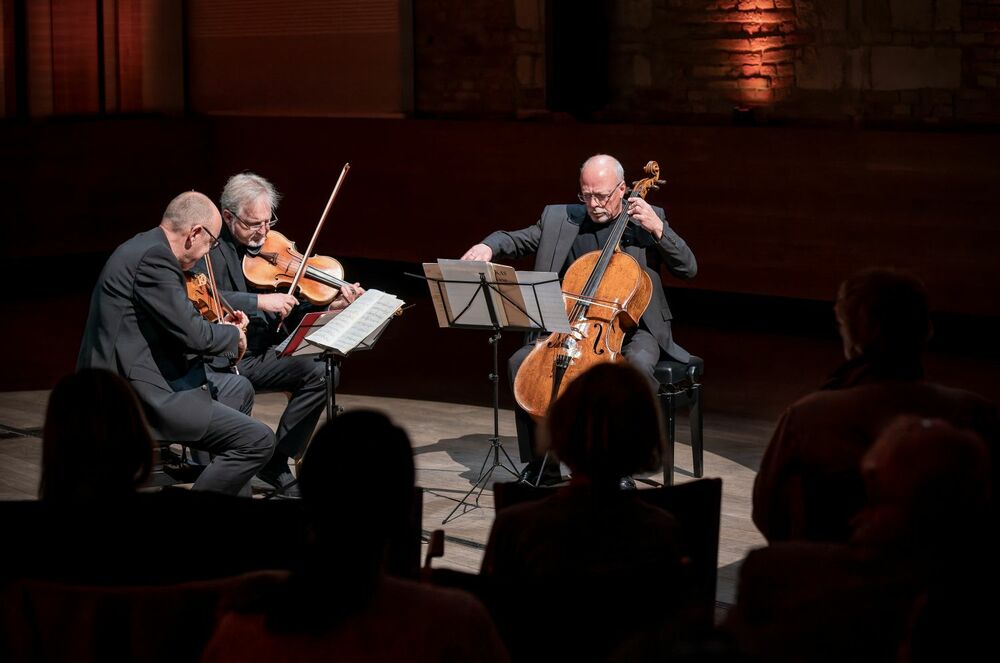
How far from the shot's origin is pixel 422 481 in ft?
15.4

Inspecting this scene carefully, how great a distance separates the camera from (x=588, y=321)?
14.5 ft

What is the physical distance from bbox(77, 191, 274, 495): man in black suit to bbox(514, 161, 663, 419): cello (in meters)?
0.91

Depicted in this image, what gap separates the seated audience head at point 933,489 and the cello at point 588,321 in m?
2.57

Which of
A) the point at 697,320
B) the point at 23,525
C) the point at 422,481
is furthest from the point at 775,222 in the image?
the point at 23,525

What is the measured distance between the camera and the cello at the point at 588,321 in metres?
4.37

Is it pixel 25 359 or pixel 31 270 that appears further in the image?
pixel 31 270

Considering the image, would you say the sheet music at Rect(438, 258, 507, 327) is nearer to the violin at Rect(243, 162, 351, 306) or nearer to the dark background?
the violin at Rect(243, 162, 351, 306)

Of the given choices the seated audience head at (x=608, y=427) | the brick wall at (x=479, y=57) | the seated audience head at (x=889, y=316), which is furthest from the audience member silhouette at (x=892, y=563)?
the brick wall at (x=479, y=57)

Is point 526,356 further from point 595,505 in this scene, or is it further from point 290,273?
point 595,505

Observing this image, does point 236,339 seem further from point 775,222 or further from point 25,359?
point 775,222

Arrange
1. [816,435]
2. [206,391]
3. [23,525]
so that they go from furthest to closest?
[206,391] < [816,435] < [23,525]

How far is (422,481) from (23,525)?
9.17ft

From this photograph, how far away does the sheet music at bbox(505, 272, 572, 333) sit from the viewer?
13.5 feet

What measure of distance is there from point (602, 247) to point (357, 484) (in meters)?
3.30
